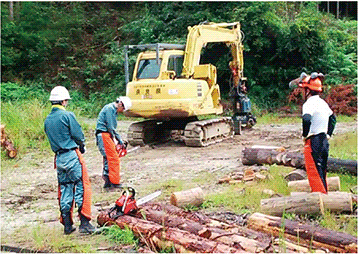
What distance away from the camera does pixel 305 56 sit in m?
22.3

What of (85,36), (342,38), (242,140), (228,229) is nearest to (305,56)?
(342,38)

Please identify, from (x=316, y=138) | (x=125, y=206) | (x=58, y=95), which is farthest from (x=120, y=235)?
(x=316, y=138)

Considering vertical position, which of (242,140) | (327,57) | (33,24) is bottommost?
(242,140)

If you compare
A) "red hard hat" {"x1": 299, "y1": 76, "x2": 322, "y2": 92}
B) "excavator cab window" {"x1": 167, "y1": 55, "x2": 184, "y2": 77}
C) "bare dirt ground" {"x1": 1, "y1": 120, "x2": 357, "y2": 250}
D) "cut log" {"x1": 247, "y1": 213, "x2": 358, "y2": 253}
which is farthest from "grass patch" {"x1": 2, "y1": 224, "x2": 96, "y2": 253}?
"excavator cab window" {"x1": 167, "y1": 55, "x2": 184, "y2": 77}

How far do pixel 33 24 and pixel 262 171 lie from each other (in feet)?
73.0

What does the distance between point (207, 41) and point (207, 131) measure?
2630mm

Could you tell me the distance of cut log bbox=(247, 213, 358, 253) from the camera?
5.48 meters

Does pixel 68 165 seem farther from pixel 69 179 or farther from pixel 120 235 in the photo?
pixel 120 235

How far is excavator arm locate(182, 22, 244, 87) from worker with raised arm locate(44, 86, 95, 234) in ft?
26.2

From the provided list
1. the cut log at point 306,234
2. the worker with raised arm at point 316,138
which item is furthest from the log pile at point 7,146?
the cut log at point 306,234

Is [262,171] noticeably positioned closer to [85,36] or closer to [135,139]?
[135,139]

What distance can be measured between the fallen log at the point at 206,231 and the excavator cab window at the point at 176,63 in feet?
25.8

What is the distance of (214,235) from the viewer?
5738 millimetres

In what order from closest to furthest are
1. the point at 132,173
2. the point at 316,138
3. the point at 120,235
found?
1. the point at 120,235
2. the point at 316,138
3. the point at 132,173
